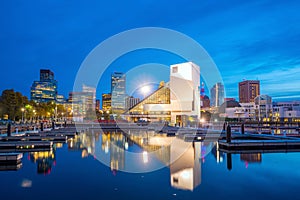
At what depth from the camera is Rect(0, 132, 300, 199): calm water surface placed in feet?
19.8

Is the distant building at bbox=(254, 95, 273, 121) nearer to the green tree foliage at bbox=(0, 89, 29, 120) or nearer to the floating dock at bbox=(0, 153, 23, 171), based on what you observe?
the green tree foliage at bbox=(0, 89, 29, 120)

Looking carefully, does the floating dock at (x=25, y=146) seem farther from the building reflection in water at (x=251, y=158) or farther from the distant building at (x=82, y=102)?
the distant building at (x=82, y=102)

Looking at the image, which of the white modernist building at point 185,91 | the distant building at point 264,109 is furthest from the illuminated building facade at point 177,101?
the distant building at point 264,109

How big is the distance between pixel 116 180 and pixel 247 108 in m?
106

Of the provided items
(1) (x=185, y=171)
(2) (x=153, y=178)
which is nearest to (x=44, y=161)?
(2) (x=153, y=178)

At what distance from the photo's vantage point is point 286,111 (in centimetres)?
8281

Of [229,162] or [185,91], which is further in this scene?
[185,91]

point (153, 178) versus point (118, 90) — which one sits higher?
point (118, 90)

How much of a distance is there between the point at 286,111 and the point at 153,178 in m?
85.4

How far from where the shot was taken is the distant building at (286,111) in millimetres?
77500

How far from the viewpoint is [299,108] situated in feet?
278

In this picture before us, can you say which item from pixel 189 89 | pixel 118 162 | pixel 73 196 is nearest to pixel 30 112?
pixel 189 89

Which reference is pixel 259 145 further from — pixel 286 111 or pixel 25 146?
pixel 286 111

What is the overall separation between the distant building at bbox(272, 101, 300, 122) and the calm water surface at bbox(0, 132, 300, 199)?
72823 millimetres
